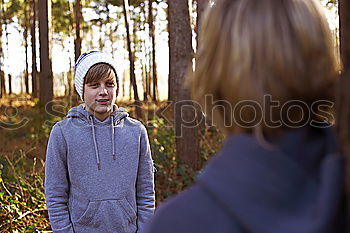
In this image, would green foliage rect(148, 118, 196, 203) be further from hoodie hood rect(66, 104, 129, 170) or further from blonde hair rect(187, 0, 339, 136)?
blonde hair rect(187, 0, 339, 136)

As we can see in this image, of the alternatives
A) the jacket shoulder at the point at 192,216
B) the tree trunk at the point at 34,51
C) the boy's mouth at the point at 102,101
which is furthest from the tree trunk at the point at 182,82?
the tree trunk at the point at 34,51

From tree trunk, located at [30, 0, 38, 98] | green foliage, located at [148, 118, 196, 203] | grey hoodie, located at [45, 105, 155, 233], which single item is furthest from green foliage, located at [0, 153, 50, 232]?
tree trunk, located at [30, 0, 38, 98]

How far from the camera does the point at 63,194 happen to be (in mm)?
2650

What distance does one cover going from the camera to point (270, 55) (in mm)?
951

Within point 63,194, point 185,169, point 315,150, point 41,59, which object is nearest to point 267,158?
point 315,150

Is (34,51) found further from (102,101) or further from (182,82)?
(102,101)

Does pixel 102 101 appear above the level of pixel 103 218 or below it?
above

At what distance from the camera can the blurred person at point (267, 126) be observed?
858 millimetres

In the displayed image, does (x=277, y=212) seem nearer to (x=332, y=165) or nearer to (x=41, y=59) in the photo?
(x=332, y=165)

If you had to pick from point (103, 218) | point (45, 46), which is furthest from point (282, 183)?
point (45, 46)

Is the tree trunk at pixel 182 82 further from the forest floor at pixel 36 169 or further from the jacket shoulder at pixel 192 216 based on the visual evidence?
the jacket shoulder at pixel 192 216

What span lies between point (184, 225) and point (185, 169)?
271 inches

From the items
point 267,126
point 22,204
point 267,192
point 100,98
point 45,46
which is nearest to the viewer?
point 267,192

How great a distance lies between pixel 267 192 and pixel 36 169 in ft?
27.3
